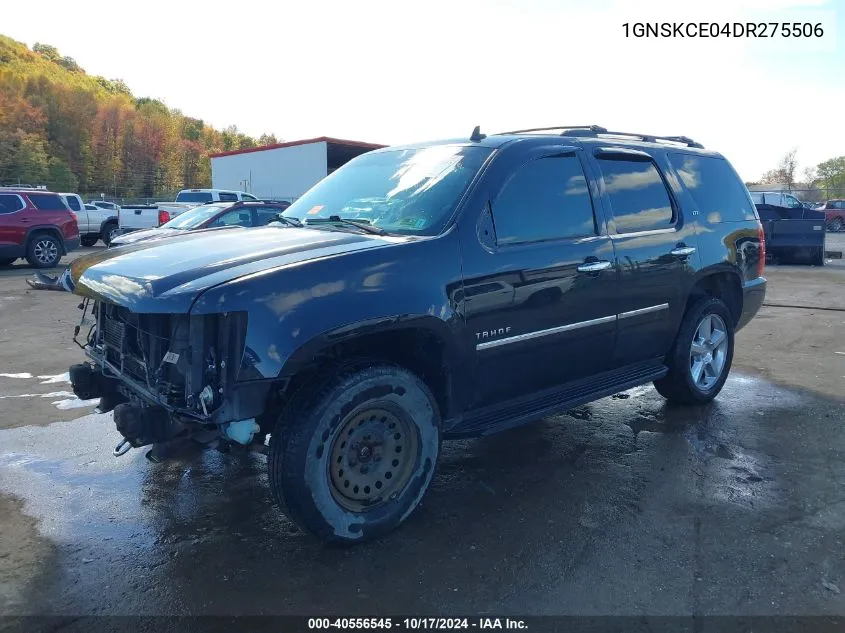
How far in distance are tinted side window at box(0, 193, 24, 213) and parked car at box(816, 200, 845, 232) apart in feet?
121

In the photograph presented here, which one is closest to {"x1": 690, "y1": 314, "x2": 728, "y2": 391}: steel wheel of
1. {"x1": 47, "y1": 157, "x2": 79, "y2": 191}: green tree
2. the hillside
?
the hillside

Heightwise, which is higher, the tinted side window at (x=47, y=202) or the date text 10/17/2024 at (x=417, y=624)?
the tinted side window at (x=47, y=202)

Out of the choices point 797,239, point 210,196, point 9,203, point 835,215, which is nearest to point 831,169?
point 835,215

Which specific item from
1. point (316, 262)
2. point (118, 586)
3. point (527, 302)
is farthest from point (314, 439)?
point (527, 302)

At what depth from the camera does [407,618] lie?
2.65 meters

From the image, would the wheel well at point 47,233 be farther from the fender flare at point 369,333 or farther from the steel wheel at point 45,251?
the fender flare at point 369,333

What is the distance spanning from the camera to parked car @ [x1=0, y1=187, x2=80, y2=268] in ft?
51.0

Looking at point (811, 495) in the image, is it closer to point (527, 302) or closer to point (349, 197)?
Result: point (527, 302)

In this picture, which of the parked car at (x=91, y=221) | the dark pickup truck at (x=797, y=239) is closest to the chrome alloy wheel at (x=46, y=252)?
the parked car at (x=91, y=221)

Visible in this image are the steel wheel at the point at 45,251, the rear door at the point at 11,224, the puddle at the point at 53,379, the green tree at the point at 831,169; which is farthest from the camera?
the green tree at the point at 831,169

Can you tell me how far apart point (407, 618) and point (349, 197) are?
2474 mm

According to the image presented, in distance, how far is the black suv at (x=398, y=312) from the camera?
9.29 feet

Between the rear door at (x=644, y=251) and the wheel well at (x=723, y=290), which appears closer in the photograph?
the rear door at (x=644, y=251)

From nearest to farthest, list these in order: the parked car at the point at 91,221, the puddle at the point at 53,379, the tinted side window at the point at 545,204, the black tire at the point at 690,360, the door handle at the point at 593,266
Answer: the tinted side window at the point at 545,204, the door handle at the point at 593,266, the black tire at the point at 690,360, the puddle at the point at 53,379, the parked car at the point at 91,221
